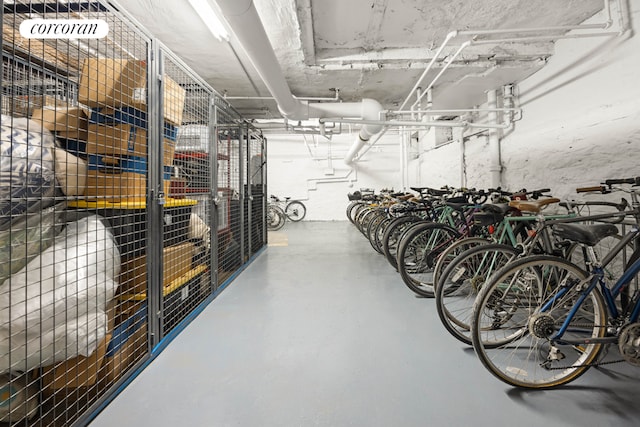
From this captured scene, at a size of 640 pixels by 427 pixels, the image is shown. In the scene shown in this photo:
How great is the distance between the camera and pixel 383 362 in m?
1.43

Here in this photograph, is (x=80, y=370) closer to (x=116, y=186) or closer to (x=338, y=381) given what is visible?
(x=116, y=186)

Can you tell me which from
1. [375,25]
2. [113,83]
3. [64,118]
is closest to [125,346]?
[64,118]

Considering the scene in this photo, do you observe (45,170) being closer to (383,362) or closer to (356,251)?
(383,362)

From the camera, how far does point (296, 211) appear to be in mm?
8242

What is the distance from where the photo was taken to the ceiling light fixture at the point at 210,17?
198 centimetres

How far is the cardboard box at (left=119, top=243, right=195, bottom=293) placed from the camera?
1432 mm

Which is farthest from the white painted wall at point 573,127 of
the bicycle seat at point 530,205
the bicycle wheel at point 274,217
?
the bicycle wheel at point 274,217

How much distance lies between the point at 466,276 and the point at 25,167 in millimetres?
2307

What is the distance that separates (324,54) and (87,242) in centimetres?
294

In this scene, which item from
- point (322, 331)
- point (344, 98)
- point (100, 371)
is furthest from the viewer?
point (344, 98)

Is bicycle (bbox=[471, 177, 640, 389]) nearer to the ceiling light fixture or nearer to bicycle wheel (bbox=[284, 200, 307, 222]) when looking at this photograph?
the ceiling light fixture

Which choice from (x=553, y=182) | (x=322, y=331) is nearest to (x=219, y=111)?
(x=322, y=331)

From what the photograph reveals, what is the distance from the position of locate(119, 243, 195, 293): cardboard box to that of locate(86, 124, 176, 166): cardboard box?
0.54 meters

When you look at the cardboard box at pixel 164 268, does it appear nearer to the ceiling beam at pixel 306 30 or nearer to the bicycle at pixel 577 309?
the bicycle at pixel 577 309
